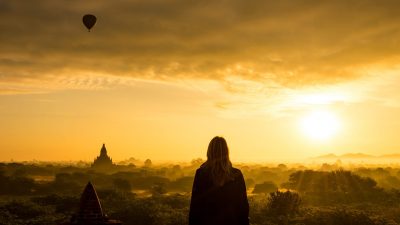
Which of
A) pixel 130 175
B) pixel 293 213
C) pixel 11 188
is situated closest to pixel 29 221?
pixel 293 213

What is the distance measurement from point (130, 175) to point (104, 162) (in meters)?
30.2

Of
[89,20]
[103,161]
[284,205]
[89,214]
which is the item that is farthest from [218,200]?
[103,161]

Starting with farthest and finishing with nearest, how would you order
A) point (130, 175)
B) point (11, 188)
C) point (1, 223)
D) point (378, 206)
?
point (130, 175)
point (11, 188)
point (378, 206)
point (1, 223)

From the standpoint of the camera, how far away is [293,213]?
106 feet

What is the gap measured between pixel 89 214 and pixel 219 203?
2.46 meters

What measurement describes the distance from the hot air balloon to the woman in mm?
22843

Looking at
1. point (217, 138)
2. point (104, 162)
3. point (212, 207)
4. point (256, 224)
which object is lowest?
point (256, 224)

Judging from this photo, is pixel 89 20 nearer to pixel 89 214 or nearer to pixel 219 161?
pixel 89 214

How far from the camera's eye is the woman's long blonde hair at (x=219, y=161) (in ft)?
22.0

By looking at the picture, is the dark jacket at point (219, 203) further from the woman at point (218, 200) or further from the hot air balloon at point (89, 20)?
the hot air balloon at point (89, 20)

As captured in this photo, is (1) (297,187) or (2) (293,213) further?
(1) (297,187)

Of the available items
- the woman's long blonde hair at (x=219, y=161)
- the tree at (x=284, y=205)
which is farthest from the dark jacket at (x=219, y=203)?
the tree at (x=284, y=205)

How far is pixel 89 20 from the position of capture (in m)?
28.2

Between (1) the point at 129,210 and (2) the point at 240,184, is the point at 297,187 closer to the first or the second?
(1) the point at 129,210
